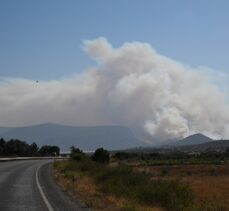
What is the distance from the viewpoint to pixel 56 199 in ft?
68.8

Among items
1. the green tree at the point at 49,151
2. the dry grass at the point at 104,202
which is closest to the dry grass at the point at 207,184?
the dry grass at the point at 104,202

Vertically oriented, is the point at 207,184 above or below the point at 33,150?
below

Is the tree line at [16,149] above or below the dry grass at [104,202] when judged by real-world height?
above

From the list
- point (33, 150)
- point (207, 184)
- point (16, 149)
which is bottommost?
point (207, 184)

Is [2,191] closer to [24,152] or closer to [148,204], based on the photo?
[148,204]

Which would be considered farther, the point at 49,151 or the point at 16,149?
the point at 49,151

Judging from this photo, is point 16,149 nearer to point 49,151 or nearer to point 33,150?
point 33,150

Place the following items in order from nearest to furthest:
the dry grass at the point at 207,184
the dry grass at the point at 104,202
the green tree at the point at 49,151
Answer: the dry grass at the point at 104,202 < the dry grass at the point at 207,184 < the green tree at the point at 49,151

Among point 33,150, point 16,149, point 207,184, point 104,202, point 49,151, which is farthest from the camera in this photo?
point 49,151

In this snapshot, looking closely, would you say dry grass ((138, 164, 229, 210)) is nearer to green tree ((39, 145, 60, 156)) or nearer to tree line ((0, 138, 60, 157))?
tree line ((0, 138, 60, 157))

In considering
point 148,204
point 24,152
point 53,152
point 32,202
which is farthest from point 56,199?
point 53,152

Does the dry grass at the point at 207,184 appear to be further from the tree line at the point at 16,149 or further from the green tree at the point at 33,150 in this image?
the green tree at the point at 33,150

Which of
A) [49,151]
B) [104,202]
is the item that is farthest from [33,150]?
[104,202]

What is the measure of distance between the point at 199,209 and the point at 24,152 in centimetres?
11612
